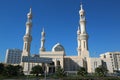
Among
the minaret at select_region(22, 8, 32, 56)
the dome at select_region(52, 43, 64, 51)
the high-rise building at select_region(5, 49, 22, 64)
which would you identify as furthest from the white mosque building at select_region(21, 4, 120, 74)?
the high-rise building at select_region(5, 49, 22, 64)

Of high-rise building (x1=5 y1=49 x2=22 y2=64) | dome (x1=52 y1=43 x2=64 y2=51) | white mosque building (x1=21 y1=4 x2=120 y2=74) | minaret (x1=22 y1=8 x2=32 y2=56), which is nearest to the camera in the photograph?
white mosque building (x1=21 y1=4 x2=120 y2=74)

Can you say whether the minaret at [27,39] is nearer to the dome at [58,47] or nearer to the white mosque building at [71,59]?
the white mosque building at [71,59]

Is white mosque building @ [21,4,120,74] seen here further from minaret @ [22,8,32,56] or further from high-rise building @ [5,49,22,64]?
high-rise building @ [5,49,22,64]

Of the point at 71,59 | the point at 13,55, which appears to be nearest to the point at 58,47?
the point at 71,59

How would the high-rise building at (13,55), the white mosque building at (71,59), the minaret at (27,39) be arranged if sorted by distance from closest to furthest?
the white mosque building at (71,59)
the minaret at (27,39)
the high-rise building at (13,55)

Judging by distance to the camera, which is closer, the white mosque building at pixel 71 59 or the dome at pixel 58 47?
the white mosque building at pixel 71 59

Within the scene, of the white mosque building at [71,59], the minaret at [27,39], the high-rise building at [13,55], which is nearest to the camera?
the white mosque building at [71,59]

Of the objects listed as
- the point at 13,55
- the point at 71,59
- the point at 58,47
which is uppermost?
the point at 58,47

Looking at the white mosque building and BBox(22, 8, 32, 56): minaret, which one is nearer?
the white mosque building

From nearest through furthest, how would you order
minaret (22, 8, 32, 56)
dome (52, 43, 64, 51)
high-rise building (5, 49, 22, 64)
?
minaret (22, 8, 32, 56)
dome (52, 43, 64, 51)
high-rise building (5, 49, 22, 64)

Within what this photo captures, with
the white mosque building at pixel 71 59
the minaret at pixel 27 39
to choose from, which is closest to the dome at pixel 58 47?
the white mosque building at pixel 71 59

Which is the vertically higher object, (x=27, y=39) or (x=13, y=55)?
(x=27, y=39)

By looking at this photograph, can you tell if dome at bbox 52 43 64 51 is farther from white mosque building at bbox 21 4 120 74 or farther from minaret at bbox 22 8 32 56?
minaret at bbox 22 8 32 56

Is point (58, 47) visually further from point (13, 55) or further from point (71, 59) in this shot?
point (13, 55)
